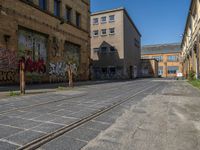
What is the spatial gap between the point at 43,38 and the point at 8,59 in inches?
231

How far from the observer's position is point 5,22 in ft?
53.7

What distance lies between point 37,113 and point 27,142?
2478 mm

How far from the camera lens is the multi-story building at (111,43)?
42.9 m

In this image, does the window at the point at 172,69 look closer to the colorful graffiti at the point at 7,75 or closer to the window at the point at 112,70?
the window at the point at 112,70

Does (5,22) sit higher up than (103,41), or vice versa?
(103,41)

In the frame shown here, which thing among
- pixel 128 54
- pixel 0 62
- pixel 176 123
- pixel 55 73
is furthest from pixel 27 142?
pixel 128 54

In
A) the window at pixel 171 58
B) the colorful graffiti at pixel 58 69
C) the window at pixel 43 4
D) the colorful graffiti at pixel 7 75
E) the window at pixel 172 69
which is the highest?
the window at pixel 43 4

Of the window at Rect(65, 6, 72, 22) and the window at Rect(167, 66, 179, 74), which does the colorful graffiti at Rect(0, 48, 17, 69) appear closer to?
the window at Rect(65, 6, 72, 22)

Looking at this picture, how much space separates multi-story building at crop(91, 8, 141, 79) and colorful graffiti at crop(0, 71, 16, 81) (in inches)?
1102

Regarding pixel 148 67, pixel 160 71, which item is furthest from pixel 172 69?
pixel 148 67

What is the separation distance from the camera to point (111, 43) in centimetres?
4397

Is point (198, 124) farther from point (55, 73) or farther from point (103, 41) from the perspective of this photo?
point (103, 41)

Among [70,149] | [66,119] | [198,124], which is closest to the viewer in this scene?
[70,149]

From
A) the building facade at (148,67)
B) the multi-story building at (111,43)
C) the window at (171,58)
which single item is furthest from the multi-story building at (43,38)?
the window at (171,58)
